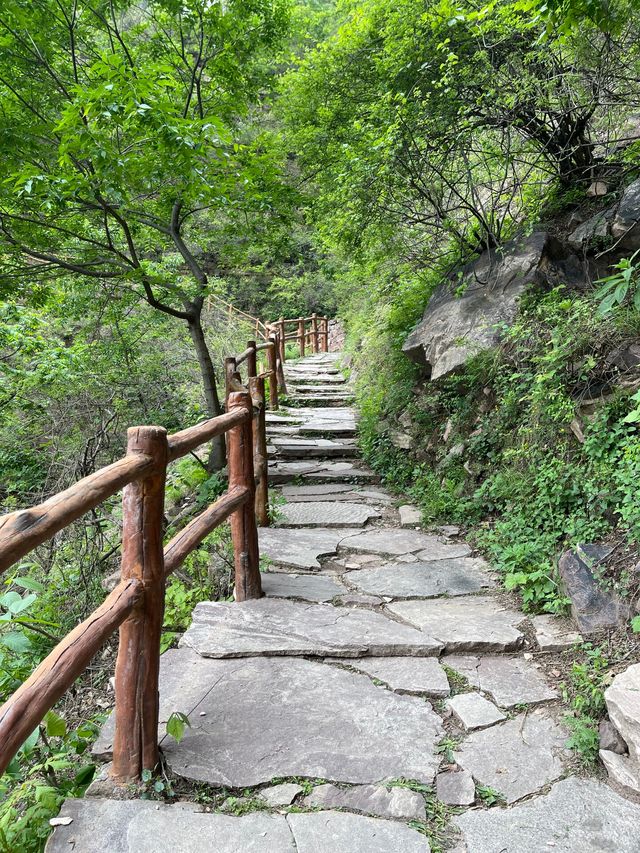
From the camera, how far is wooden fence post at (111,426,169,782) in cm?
178

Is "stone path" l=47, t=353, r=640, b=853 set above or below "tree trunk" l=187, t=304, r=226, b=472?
below

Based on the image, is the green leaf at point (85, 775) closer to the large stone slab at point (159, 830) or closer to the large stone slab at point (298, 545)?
the large stone slab at point (159, 830)

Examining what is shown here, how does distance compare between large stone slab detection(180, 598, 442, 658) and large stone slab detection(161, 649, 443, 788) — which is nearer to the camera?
large stone slab detection(161, 649, 443, 788)

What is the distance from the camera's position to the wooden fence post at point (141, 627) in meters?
1.78

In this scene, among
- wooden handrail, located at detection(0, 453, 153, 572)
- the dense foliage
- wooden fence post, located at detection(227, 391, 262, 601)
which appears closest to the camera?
wooden handrail, located at detection(0, 453, 153, 572)

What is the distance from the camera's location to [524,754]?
6.45 feet

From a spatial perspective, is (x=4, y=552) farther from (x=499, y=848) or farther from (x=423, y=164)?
(x=423, y=164)

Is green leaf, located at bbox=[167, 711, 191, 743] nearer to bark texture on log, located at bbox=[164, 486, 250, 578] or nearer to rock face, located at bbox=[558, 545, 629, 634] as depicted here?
bark texture on log, located at bbox=[164, 486, 250, 578]

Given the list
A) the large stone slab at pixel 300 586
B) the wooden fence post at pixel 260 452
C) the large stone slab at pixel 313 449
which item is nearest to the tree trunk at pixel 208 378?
the large stone slab at pixel 313 449

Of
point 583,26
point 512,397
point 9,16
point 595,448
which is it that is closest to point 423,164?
point 583,26

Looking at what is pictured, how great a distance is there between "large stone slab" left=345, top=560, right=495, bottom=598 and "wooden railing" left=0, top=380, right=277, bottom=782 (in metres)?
1.47

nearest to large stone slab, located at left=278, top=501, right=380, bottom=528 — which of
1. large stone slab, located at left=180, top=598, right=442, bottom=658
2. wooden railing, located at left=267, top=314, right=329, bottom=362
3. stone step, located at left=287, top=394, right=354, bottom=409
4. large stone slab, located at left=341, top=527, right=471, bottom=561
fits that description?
large stone slab, located at left=341, top=527, right=471, bottom=561

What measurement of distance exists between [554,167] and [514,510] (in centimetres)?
348

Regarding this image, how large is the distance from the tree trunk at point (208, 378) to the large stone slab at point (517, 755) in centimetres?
458
